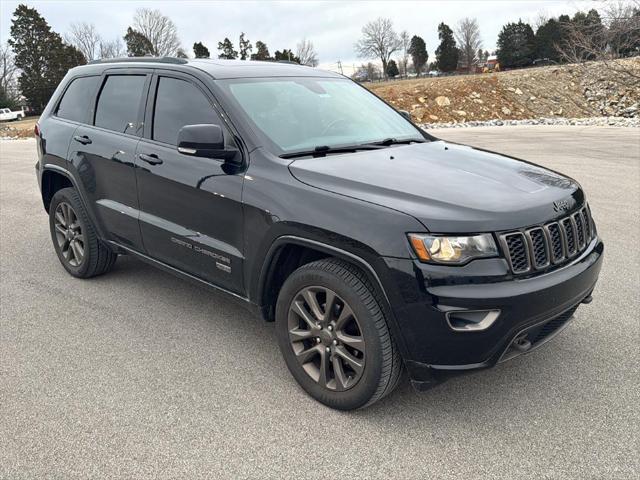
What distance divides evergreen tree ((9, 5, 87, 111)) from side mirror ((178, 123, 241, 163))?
6718 cm

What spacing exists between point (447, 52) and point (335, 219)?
7669cm

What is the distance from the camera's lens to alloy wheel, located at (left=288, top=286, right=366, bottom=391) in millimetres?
2965

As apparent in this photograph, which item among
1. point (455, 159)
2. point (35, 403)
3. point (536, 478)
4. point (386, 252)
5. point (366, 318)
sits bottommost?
point (536, 478)

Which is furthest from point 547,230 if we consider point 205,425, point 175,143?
point 175,143

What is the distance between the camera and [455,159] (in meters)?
3.54

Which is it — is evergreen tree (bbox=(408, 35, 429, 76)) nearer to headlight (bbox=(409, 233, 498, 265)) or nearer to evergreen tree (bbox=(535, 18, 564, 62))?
evergreen tree (bbox=(535, 18, 564, 62))

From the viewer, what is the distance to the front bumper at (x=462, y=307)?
2613 millimetres

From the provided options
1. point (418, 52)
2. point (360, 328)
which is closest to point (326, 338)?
point (360, 328)

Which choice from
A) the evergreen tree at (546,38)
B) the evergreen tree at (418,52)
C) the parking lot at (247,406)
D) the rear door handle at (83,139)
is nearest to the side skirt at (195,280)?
the parking lot at (247,406)

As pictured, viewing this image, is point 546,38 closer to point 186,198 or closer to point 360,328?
point 186,198

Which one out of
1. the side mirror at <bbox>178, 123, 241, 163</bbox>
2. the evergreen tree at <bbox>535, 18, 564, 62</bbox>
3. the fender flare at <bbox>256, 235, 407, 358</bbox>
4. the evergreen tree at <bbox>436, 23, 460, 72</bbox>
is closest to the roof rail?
the side mirror at <bbox>178, 123, 241, 163</bbox>

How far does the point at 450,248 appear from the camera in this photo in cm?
263

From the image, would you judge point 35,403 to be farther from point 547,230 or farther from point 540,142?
point 540,142

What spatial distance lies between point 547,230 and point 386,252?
2.76 feet
